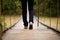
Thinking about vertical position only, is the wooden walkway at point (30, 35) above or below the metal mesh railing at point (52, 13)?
below

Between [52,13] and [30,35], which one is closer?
[30,35]

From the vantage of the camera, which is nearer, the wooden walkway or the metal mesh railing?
the wooden walkway

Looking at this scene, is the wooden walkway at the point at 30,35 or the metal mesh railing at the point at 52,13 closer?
the wooden walkway at the point at 30,35

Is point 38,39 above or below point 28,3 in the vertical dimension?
below

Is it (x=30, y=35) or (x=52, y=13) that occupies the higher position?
(x=52, y=13)

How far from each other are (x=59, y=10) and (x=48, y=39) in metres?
0.78

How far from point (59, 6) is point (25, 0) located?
3.19 ft

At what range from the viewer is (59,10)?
3307 millimetres

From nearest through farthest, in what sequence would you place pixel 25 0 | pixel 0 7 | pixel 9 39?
pixel 9 39 < pixel 0 7 < pixel 25 0

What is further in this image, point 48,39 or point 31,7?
point 31,7

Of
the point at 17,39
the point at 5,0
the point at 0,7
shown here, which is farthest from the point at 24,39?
the point at 5,0

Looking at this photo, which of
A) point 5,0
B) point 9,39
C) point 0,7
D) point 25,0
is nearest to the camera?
point 9,39

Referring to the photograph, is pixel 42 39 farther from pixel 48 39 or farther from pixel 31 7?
pixel 31 7

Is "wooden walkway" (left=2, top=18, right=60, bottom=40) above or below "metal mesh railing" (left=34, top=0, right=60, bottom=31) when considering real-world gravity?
below
